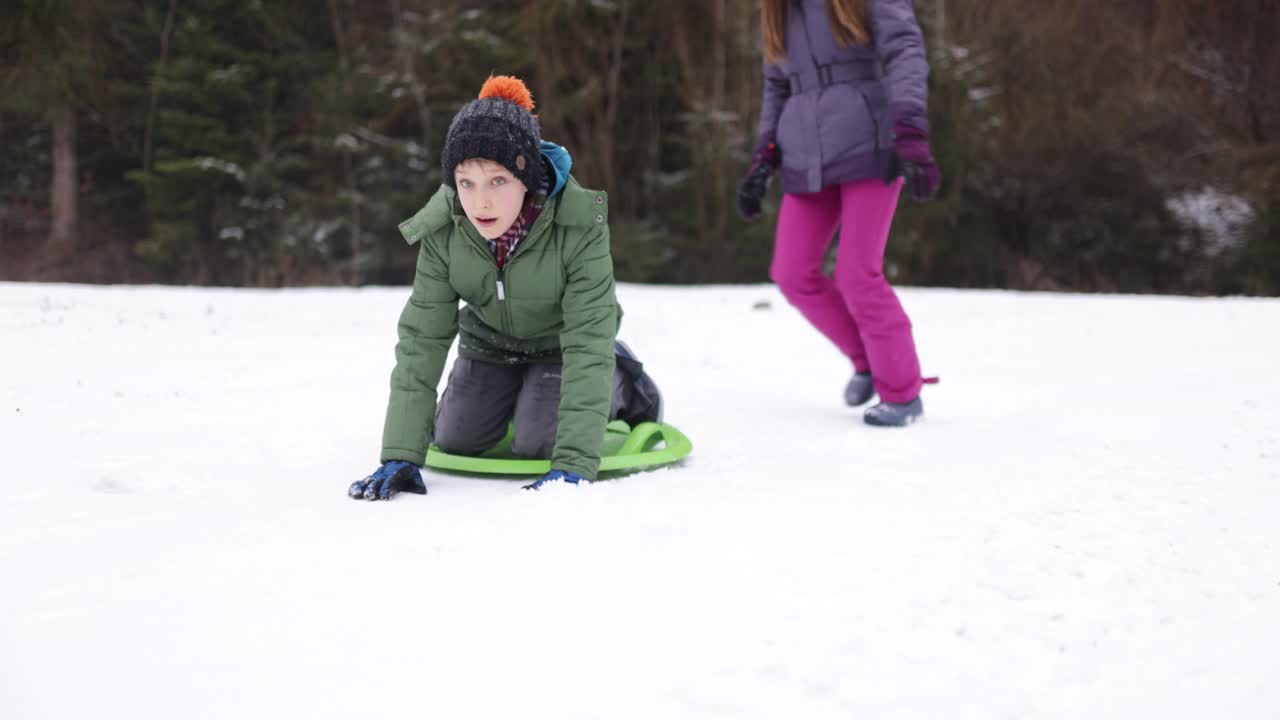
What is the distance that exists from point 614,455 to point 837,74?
68.4 inches

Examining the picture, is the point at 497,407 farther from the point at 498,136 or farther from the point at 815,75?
the point at 815,75

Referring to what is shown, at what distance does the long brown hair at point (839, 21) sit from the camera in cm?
376

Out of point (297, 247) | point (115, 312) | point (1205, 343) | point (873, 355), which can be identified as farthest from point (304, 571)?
point (297, 247)

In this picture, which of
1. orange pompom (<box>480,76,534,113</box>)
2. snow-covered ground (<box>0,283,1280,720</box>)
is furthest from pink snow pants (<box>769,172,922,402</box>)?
orange pompom (<box>480,76,534,113</box>)

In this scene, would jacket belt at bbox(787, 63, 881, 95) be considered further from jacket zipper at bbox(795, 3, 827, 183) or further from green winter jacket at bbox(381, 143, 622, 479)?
green winter jacket at bbox(381, 143, 622, 479)

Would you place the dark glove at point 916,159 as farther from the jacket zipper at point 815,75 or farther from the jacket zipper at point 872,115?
the jacket zipper at point 815,75

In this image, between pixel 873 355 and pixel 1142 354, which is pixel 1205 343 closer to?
pixel 1142 354

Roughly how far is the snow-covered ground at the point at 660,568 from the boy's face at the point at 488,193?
0.69m

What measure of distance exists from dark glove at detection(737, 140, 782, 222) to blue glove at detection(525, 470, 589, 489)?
1.75m

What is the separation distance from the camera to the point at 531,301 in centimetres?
285

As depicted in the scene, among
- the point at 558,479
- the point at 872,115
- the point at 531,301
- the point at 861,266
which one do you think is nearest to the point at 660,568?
the point at 558,479

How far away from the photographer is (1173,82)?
12812 mm

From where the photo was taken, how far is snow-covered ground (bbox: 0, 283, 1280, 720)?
1556 mm

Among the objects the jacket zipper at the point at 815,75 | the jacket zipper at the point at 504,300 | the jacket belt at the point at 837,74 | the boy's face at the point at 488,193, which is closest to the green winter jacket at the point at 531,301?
the jacket zipper at the point at 504,300
